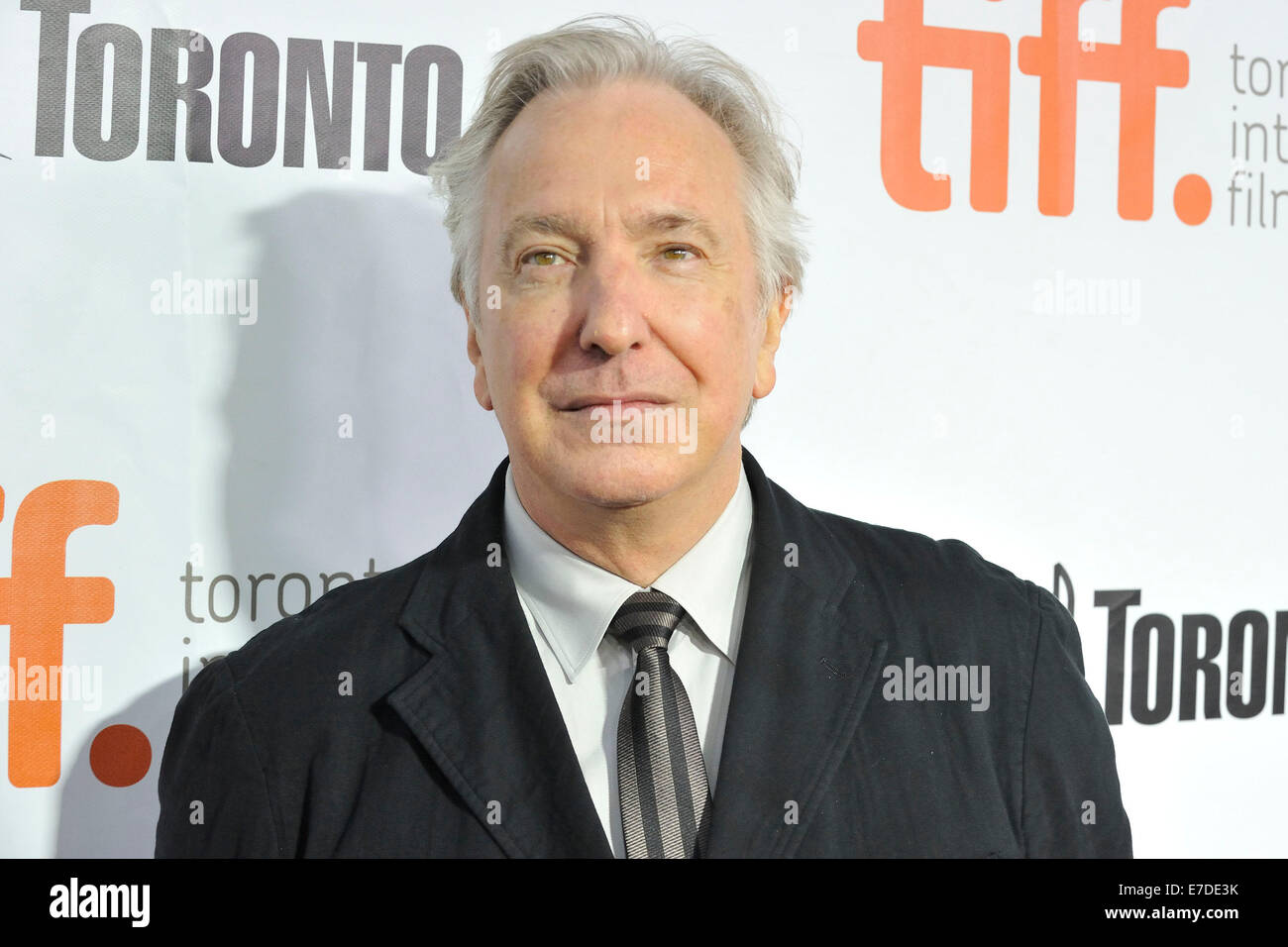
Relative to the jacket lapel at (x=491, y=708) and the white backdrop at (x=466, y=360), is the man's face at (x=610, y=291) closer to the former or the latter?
the jacket lapel at (x=491, y=708)

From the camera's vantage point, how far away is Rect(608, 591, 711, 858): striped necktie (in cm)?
108

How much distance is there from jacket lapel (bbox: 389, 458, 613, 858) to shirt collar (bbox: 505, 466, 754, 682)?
0.04 m

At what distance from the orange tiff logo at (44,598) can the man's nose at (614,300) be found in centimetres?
77

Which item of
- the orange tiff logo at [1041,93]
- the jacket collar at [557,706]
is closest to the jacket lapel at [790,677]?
the jacket collar at [557,706]

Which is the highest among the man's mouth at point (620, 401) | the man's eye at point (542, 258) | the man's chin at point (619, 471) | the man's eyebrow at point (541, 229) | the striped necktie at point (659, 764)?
the man's eyebrow at point (541, 229)

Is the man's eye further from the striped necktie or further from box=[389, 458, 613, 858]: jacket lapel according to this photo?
the striped necktie

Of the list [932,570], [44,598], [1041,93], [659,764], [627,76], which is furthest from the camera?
[1041,93]

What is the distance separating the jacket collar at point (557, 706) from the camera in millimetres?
1067

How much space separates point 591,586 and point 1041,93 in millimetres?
1147

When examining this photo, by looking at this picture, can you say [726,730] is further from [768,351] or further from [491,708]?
[768,351]

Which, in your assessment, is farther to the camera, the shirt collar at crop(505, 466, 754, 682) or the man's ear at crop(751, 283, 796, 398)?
the man's ear at crop(751, 283, 796, 398)

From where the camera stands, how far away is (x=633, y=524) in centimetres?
117

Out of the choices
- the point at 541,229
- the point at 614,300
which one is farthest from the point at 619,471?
the point at 541,229

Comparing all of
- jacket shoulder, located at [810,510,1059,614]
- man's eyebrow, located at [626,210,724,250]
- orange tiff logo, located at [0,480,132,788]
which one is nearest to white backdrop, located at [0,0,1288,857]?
orange tiff logo, located at [0,480,132,788]
